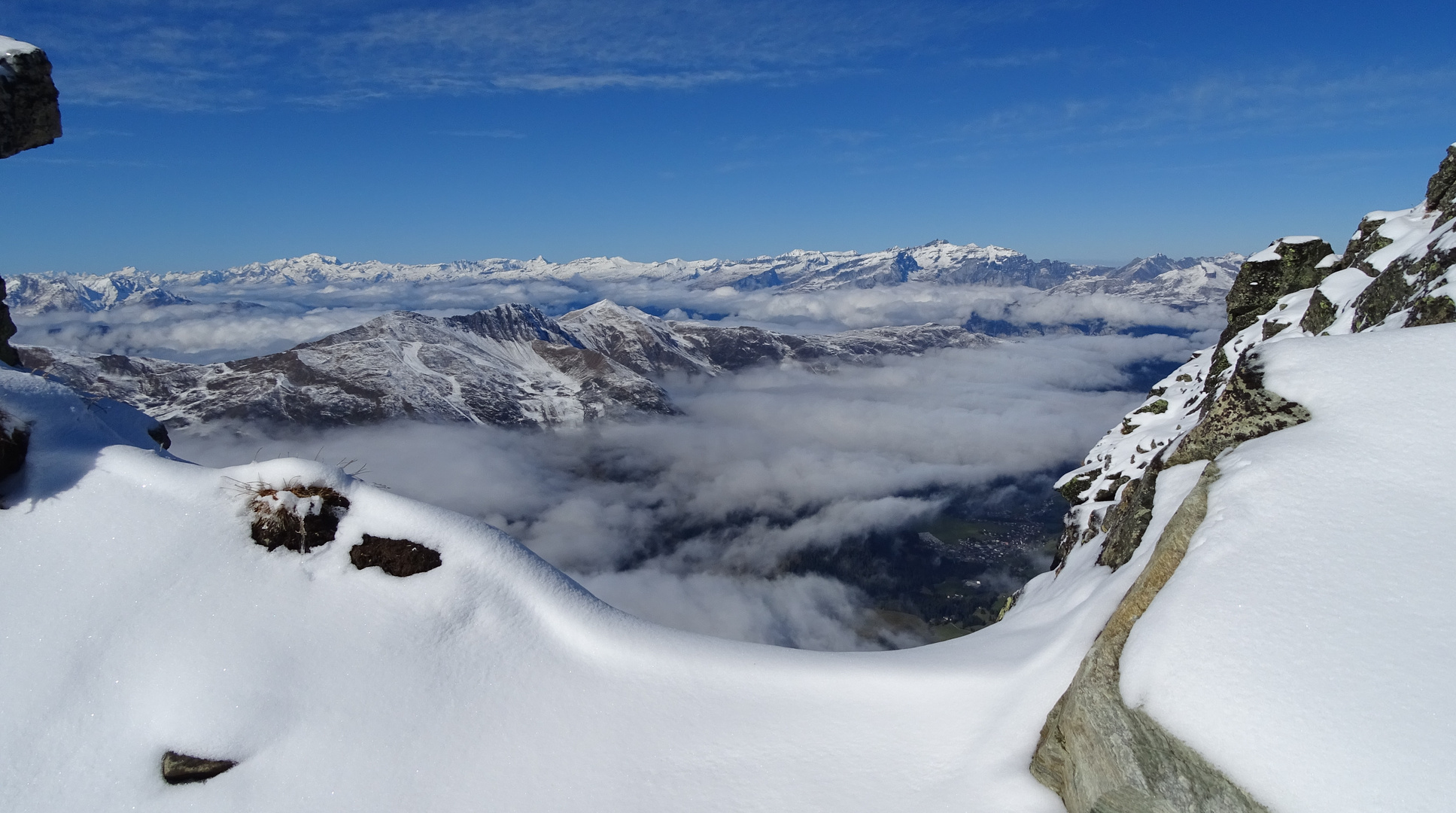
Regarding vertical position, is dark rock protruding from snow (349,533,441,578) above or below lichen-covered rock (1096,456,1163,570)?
below

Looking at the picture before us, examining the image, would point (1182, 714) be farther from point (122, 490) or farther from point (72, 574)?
point (122, 490)

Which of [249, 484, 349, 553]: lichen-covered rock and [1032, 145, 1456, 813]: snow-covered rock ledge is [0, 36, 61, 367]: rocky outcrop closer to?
[249, 484, 349, 553]: lichen-covered rock

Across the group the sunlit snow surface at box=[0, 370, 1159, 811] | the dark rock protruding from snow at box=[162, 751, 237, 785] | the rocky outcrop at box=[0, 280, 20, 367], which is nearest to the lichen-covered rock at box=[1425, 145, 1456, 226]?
the sunlit snow surface at box=[0, 370, 1159, 811]

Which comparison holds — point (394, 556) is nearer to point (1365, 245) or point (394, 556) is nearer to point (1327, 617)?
point (1327, 617)

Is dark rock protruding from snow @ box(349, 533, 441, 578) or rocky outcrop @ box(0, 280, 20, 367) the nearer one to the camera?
dark rock protruding from snow @ box(349, 533, 441, 578)

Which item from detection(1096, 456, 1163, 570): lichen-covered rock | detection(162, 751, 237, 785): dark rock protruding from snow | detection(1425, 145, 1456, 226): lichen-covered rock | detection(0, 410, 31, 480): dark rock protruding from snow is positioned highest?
detection(1425, 145, 1456, 226): lichen-covered rock

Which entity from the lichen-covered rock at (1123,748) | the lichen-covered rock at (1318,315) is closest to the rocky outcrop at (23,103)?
the lichen-covered rock at (1123,748)

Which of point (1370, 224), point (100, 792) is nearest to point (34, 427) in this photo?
point (100, 792)
